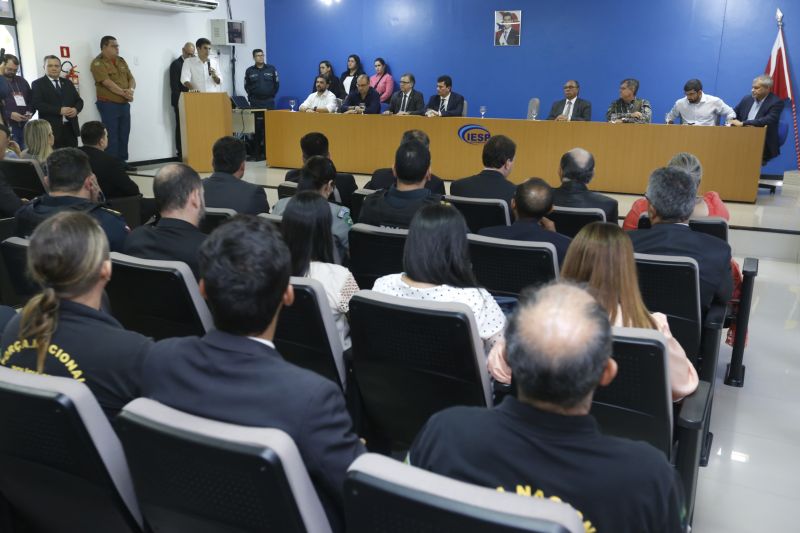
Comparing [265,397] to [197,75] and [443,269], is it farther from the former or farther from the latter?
[197,75]

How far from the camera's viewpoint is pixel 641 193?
Answer: 25.7 ft

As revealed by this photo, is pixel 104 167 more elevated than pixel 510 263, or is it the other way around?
pixel 104 167

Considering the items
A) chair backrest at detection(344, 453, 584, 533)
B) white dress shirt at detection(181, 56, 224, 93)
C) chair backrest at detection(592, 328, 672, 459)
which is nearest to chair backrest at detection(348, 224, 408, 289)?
chair backrest at detection(592, 328, 672, 459)

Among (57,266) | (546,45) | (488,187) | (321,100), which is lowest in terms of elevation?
(488,187)

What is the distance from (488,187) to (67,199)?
2558mm

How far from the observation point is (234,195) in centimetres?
422

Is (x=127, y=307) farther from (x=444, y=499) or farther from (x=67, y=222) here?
(x=444, y=499)

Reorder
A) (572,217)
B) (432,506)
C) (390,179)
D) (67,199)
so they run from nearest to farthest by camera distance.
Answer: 1. (432,506)
2. (67,199)
3. (572,217)
4. (390,179)

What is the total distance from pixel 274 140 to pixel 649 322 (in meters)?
8.17

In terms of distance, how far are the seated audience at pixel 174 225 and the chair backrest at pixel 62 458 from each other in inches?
54.0

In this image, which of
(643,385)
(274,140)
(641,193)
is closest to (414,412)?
(643,385)

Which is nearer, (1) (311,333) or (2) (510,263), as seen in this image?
(1) (311,333)

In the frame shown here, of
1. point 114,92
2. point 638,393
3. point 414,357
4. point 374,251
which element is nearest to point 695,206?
point 374,251

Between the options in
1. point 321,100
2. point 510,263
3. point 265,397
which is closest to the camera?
point 265,397
